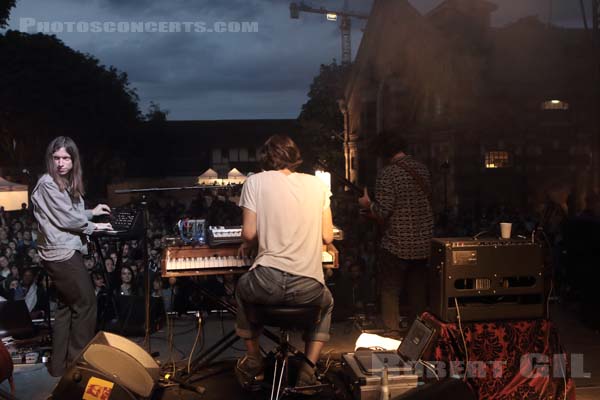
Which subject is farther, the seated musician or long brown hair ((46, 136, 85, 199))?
long brown hair ((46, 136, 85, 199))

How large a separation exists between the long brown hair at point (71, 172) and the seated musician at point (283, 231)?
54.5 inches

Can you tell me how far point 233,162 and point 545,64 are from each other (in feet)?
83.7

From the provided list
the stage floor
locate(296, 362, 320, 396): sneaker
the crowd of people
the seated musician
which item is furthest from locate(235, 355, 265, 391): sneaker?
the crowd of people

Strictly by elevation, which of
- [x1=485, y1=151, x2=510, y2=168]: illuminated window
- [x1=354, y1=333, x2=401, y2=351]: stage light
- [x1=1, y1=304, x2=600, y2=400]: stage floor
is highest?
[x1=485, y1=151, x2=510, y2=168]: illuminated window

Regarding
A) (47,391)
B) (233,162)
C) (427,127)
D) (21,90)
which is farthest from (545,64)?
(233,162)

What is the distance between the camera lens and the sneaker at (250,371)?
10.5 ft

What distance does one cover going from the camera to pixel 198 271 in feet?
10.5

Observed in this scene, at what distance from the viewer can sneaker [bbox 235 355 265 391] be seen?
3.20 meters

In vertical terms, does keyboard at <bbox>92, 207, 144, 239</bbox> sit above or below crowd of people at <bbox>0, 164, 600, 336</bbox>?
above

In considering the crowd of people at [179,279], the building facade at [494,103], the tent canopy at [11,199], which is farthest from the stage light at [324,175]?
the building facade at [494,103]

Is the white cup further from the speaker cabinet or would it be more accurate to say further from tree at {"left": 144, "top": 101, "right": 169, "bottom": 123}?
tree at {"left": 144, "top": 101, "right": 169, "bottom": 123}

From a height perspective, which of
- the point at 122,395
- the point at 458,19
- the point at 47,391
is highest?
the point at 458,19

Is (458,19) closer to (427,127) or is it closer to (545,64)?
(545,64)

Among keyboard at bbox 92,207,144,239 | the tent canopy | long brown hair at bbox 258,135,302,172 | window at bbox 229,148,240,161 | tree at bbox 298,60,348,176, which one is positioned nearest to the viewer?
long brown hair at bbox 258,135,302,172
